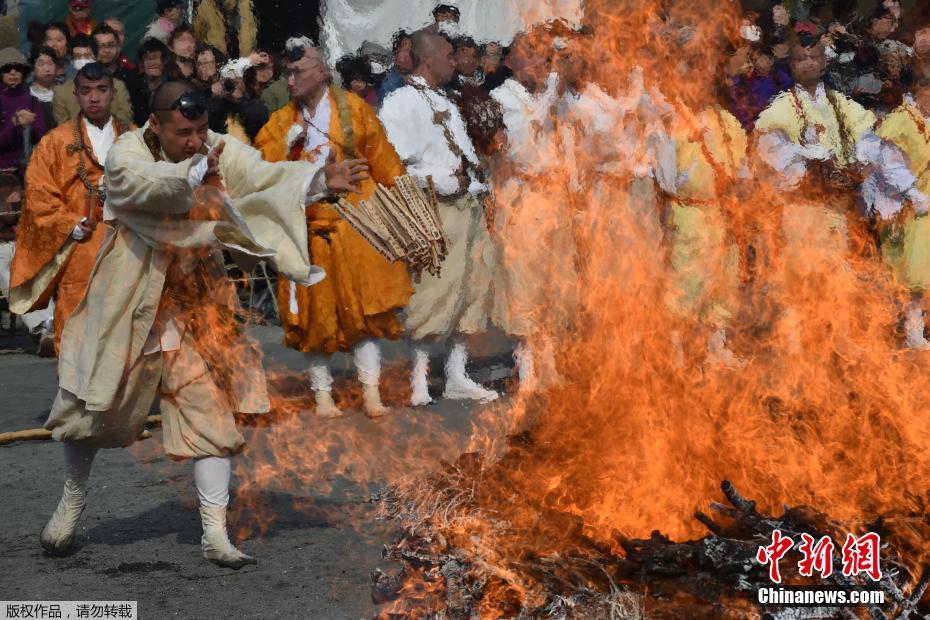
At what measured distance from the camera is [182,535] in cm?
639

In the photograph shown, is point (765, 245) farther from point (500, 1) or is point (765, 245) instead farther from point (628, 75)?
point (500, 1)

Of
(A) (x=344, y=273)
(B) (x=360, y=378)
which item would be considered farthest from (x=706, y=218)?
(B) (x=360, y=378)

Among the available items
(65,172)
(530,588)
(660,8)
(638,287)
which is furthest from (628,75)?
(530,588)

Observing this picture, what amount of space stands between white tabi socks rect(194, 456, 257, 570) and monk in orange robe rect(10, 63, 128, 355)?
89.6 inches

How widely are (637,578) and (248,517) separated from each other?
2544 mm

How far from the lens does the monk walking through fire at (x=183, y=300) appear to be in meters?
5.73

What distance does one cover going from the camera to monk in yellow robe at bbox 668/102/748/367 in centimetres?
902

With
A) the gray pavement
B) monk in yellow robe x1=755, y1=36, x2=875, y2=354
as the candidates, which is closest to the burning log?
the gray pavement

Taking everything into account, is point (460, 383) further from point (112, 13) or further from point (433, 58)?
point (112, 13)

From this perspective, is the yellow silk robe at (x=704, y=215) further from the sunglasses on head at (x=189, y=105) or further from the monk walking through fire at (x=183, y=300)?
the sunglasses on head at (x=189, y=105)

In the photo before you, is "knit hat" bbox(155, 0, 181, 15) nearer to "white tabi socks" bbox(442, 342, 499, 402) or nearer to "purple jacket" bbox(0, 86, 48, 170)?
"purple jacket" bbox(0, 86, 48, 170)

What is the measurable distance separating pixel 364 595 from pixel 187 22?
29.7 ft

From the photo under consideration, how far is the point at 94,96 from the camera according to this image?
776 centimetres

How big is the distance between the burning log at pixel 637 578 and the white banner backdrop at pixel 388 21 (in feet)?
29.3
